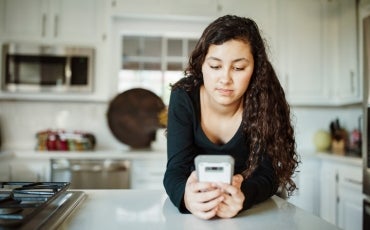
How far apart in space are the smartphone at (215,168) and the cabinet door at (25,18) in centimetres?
235

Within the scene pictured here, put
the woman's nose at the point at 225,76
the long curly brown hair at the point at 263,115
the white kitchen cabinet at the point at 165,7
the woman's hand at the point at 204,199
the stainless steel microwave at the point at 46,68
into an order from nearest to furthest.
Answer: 1. the woman's hand at the point at 204,199
2. the woman's nose at the point at 225,76
3. the long curly brown hair at the point at 263,115
4. the stainless steel microwave at the point at 46,68
5. the white kitchen cabinet at the point at 165,7

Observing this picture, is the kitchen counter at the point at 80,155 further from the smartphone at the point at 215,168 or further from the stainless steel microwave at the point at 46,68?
the smartphone at the point at 215,168

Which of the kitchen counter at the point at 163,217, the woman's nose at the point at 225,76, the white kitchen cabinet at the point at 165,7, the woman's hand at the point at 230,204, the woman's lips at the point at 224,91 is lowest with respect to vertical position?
the kitchen counter at the point at 163,217

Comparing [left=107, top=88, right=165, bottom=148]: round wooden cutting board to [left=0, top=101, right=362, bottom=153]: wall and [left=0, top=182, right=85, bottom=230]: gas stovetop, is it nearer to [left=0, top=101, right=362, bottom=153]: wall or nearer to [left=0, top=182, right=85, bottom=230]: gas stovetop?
[left=0, top=101, right=362, bottom=153]: wall

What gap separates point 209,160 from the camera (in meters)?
0.56

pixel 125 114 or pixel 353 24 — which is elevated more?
pixel 353 24

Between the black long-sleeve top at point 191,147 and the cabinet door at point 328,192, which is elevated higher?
the black long-sleeve top at point 191,147

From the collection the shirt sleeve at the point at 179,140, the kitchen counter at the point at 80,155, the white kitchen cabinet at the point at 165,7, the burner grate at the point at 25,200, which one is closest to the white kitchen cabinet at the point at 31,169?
the kitchen counter at the point at 80,155

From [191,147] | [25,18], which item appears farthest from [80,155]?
[191,147]

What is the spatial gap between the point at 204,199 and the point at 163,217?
0.10 m

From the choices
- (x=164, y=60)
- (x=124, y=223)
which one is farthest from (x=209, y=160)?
(x=164, y=60)

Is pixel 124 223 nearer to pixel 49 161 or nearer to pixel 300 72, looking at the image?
pixel 49 161

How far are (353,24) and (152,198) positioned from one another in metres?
2.41

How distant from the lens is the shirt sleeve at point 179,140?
2.57 ft
